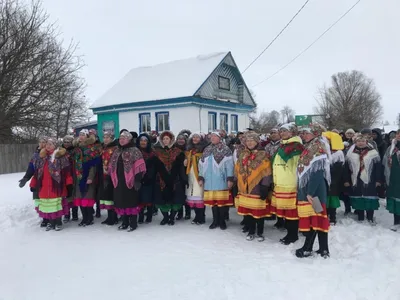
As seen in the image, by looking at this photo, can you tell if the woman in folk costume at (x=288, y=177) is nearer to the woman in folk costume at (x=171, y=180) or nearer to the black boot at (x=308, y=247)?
the black boot at (x=308, y=247)

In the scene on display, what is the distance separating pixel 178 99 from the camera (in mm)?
16703

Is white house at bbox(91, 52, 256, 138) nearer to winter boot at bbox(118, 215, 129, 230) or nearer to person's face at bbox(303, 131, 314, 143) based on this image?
winter boot at bbox(118, 215, 129, 230)

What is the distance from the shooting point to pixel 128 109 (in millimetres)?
18203

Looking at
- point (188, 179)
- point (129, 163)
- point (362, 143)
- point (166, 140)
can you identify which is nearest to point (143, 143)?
point (166, 140)

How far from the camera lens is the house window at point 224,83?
64.5ft

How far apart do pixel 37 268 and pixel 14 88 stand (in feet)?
48.2

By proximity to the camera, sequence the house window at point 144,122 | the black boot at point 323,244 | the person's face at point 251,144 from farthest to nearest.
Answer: the house window at point 144,122 < the person's face at point 251,144 < the black boot at point 323,244

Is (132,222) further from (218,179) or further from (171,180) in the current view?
(218,179)

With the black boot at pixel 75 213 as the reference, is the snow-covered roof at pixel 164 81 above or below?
above

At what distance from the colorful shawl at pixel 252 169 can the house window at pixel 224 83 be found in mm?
15102

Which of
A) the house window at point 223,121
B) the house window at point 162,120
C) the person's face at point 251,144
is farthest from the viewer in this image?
the house window at point 223,121

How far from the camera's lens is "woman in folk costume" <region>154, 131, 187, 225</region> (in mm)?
5809

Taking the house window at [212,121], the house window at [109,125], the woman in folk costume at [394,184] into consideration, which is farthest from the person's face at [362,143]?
the house window at [109,125]

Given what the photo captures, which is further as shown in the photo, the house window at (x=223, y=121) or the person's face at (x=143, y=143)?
the house window at (x=223, y=121)
